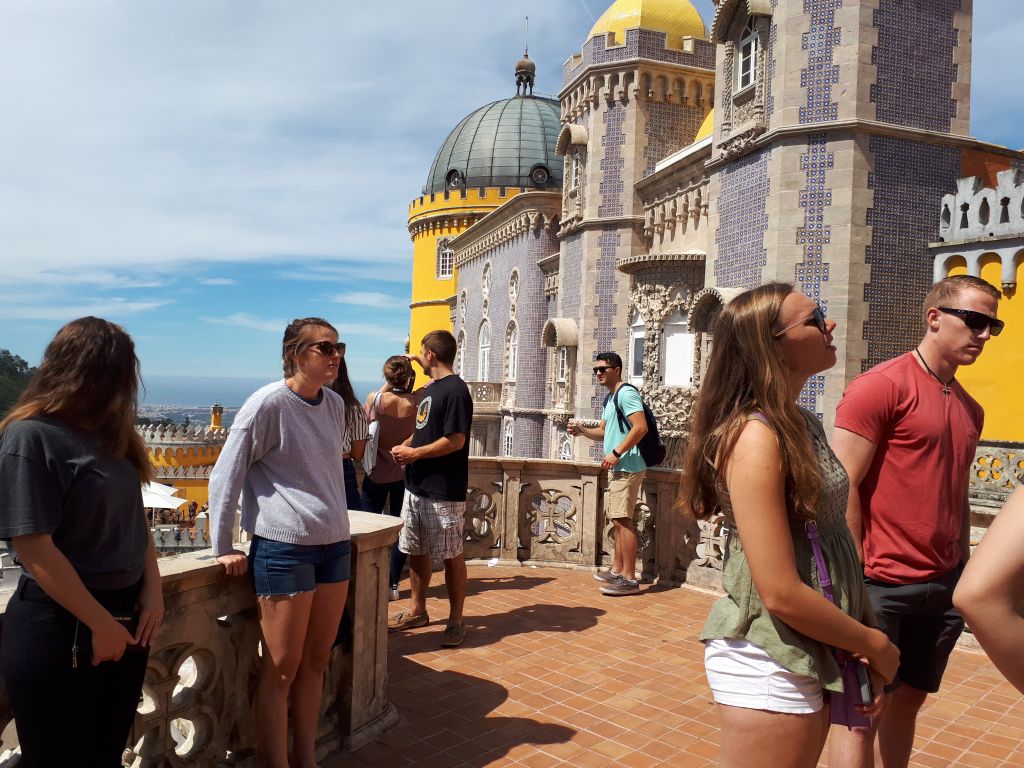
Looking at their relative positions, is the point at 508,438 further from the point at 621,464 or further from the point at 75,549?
the point at 75,549

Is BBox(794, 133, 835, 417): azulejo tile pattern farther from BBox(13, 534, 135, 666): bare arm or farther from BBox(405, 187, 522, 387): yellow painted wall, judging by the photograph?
BBox(405, 187, 522, 387): yellow painted wall

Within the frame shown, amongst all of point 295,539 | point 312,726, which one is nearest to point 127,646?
point 295,539

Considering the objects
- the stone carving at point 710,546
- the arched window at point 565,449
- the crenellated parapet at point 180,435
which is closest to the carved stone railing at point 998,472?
the stone carving at point 710,546

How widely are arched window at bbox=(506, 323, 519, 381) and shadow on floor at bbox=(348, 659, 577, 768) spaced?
21.6m

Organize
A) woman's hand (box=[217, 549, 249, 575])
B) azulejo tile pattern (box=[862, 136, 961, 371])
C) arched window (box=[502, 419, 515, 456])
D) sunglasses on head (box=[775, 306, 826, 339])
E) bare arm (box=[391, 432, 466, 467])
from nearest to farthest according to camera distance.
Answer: sunglasses on head (box=[775, 306, 826, 339]) < woman's hand (box=[217, 549, 249, 575]) < bare arm (box=[391, 432, 466, 467]) < azulejo tile pattern (box=[862, 136, 961, 371]) < arched window (box=[502, 419, 515, 456])

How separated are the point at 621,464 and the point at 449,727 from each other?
3.23 m

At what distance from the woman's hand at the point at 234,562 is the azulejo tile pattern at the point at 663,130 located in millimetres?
17759

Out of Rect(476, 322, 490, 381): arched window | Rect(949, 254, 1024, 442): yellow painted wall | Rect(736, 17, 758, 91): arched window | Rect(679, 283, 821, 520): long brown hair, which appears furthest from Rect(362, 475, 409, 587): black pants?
Rect(476, 322, 490, 381): arched window

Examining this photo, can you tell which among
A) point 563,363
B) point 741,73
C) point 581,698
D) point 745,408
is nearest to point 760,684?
point 745,408

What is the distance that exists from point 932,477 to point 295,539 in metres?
2.42

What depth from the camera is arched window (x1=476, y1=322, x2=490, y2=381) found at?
30016mm

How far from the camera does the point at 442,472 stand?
543 cm

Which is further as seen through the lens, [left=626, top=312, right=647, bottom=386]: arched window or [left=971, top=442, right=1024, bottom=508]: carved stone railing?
[left=626, top=312, right=647, bottom=386]: arched window

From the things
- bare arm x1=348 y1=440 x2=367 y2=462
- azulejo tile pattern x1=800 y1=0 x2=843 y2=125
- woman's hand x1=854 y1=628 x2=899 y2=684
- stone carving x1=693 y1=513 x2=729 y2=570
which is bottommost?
stone carving x1=693 y1=513 x2=729 y2=570
